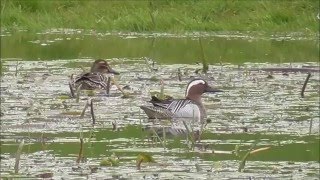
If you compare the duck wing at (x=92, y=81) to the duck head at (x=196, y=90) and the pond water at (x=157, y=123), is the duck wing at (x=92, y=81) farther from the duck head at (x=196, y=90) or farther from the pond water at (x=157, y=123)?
the duck head at (x=196, y=90)

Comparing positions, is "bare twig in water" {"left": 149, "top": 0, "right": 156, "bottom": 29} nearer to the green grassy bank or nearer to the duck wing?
the green grassy bank

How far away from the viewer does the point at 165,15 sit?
859 inches

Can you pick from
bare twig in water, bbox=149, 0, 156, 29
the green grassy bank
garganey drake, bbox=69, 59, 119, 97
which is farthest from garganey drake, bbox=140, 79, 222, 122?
the green grassy bank

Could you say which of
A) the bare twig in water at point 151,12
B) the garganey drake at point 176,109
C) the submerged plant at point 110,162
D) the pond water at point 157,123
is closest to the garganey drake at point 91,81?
the pond water at point 157,123

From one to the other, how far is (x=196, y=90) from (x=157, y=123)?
42.8 inches

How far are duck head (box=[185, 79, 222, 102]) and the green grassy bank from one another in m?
8.73

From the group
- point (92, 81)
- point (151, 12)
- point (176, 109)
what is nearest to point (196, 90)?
point (176, 109)

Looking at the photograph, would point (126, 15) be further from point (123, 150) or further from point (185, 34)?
point (123, 150)

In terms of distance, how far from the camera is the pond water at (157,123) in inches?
335

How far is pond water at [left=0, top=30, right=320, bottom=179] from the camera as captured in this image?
852 cm

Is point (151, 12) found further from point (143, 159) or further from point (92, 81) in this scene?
point (143, 159)

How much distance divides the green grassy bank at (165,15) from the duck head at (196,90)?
8.73 metres

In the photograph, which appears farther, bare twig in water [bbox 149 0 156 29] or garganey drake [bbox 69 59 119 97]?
bare twig in water [bbox 149 0 156 29]

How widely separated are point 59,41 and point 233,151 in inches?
443
